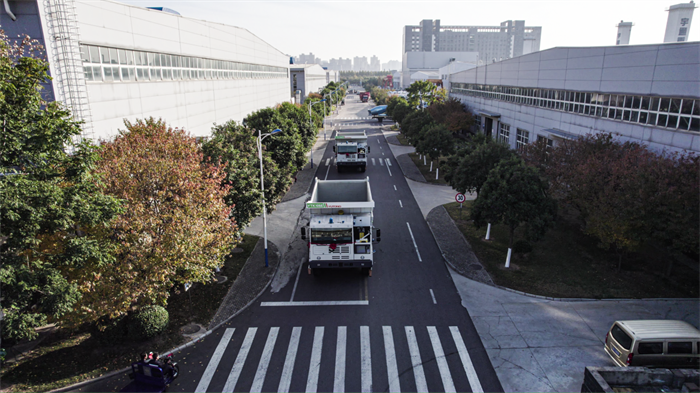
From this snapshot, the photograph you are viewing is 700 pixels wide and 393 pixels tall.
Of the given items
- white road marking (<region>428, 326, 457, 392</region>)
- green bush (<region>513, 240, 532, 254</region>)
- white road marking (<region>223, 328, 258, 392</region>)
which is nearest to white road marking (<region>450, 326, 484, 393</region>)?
white road marking (<region>428, 326, 457, 392</region>)

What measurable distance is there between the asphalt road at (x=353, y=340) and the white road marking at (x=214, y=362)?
4cm

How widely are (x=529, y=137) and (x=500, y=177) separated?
971 inches

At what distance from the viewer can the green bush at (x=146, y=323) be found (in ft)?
48.3

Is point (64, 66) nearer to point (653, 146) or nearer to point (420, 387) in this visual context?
point (420, 387)

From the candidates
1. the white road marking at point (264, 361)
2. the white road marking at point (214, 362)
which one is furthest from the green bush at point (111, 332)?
the white road marking at point (264, 361)

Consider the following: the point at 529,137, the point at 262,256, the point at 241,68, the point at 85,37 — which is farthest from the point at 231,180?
the point at 529,137

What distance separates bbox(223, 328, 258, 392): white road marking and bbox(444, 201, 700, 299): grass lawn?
12087 millimetres

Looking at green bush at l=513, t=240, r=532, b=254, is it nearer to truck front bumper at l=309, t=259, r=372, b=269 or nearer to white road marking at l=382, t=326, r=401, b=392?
truck front bumper at l=309, t=259, r=372, b=269

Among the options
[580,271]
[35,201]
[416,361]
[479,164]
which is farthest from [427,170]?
[35,201]

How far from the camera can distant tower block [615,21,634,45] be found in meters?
43.9

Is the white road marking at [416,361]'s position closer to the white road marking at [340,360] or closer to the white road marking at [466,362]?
the white road marking at [466,362]

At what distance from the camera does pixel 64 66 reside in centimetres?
1878

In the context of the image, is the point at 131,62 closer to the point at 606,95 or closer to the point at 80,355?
the point at 80,355

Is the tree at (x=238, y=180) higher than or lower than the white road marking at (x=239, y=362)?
higher
